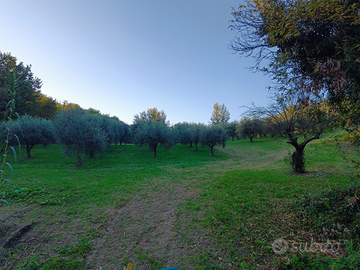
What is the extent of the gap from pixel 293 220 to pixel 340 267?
223cm

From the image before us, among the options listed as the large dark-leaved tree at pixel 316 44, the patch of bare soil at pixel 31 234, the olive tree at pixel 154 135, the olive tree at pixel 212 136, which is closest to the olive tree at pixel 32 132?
the olive tree at pixel 154 135

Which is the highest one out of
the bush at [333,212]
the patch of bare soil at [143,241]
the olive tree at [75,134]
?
the olive tree at [75,134]

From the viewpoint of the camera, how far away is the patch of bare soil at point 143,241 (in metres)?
3.40

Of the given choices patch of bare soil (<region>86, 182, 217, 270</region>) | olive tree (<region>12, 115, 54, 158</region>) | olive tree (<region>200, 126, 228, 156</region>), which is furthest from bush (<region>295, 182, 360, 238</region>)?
olive tree (<region>12, 115, 54, 158</region>)

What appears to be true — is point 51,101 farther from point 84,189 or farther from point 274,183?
point 274,183

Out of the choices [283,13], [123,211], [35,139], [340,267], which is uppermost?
[283,13]

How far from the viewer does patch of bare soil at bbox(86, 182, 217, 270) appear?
3404 millimetres

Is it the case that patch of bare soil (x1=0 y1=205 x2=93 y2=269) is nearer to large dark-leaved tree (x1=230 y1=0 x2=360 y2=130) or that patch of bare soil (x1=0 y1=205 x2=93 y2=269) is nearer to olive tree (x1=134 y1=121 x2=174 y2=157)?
large dark-leaved tree (x1=230 y1=0 x2=360 y2=130)

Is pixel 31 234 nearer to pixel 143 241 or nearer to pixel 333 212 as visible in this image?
pixel 143 241

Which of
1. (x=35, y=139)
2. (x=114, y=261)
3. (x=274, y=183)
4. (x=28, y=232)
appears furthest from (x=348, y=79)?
(x=35, y=139)

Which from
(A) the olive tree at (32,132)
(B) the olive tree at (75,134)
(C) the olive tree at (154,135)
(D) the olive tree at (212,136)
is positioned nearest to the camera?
(B) the olive tree at (75,134)

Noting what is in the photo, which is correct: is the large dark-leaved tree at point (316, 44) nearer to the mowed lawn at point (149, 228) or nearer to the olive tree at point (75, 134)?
the mowed lawn at point (149, 228)

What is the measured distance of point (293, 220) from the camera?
4.57 meters

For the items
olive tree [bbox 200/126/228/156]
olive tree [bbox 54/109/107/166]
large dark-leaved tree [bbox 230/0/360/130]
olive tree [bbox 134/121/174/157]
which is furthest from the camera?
olive tree [bbox 200/126/228/156]
